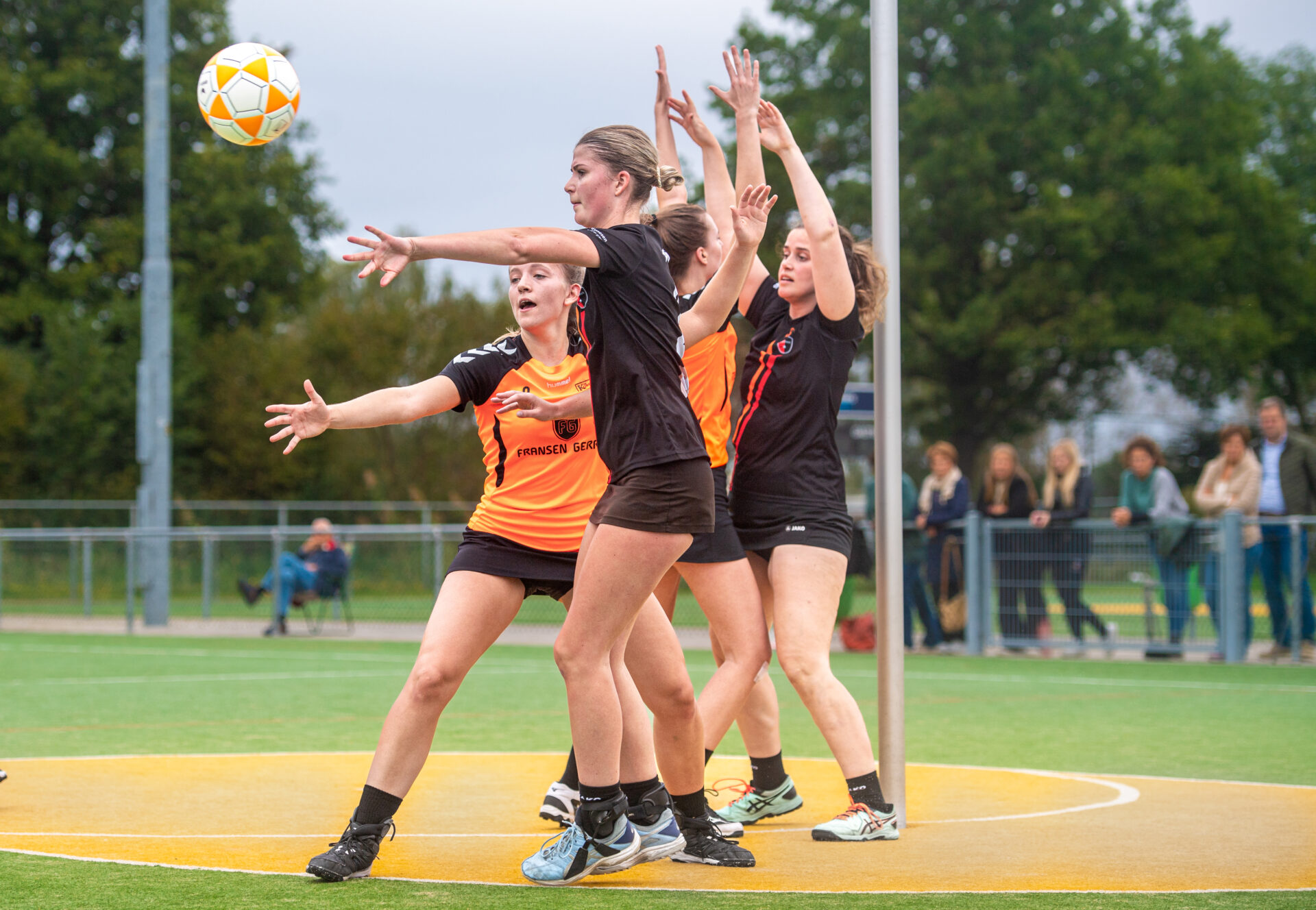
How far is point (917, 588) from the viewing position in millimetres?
15648

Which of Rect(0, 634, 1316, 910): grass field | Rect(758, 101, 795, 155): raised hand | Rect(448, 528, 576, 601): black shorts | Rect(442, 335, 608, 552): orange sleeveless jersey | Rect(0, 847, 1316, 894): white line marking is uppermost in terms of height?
Rect(758, 101, 795, 155): raised hand

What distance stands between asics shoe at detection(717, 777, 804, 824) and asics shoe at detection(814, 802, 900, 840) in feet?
1.89

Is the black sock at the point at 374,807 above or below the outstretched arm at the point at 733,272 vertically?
below

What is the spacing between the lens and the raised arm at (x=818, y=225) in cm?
528

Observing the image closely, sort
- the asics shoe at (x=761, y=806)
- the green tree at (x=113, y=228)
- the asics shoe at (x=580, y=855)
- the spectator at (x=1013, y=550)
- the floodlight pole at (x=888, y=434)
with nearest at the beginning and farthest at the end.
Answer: the asics shoe at (x=580, y=855), the floodlight pole at (x=888, y=434), the asics shoe at (x=761, y=806), the spectator at (x=1013, y=550), the green tree at (x=113, y=228)

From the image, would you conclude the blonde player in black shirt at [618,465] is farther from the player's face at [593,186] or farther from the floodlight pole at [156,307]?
the floodlight pole at [156,307]

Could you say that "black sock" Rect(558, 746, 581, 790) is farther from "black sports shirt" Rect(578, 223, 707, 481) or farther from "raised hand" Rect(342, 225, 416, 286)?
"raised hand" Rect(342, 225, 416, 286)

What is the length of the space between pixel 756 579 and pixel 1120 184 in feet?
104

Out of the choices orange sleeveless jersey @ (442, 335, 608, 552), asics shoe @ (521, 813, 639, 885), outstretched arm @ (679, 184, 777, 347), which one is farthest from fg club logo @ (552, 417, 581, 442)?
asics shoe @ (521, 813, 639, 885)

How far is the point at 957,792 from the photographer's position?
6621 millimetres

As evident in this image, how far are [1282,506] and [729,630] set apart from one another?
10539 millimetres

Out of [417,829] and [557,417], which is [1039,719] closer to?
[417,829]

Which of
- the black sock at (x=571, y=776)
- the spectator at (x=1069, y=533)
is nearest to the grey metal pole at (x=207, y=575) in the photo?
the spectator at (x=1069, y=533)

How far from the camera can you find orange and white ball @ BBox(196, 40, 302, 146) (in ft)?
20.9
